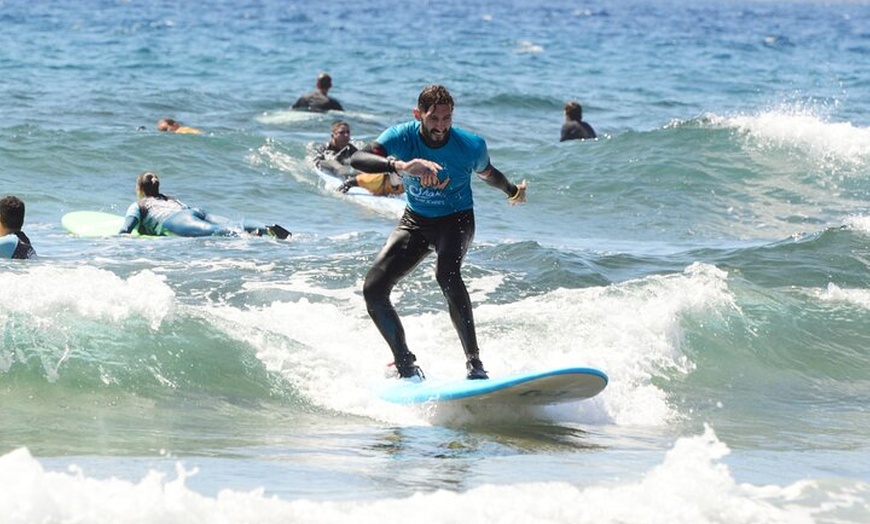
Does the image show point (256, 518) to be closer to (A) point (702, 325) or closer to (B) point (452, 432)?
(B) point (452, 432)

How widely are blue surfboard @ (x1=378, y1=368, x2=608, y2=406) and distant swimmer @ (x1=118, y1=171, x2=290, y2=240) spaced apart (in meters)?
6.50

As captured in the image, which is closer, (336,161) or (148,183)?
(148,183)

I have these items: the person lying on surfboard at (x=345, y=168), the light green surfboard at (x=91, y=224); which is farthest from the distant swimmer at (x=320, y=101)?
the light green surfboard at (x=91, y=224)

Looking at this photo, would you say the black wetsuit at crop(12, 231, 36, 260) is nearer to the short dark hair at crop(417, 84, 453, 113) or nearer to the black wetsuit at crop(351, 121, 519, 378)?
the black wetsuit at crop(351, 121, 519, 378)

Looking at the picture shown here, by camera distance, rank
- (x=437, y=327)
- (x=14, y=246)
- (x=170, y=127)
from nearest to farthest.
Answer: (x=437, y=327)
(x=14, y=246)
(x=170, y=127)

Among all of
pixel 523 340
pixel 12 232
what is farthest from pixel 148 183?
pixel 523 340

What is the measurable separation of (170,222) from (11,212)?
2.80 m

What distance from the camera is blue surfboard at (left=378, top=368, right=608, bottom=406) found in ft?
25.6

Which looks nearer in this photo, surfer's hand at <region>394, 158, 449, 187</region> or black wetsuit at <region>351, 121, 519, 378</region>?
surfer's hand at <region>394, 158, 449, 187</region>

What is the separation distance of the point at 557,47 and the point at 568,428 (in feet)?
134

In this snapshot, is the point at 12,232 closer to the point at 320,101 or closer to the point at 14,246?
the point at 14,246

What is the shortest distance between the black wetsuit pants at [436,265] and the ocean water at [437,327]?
49 centimetres

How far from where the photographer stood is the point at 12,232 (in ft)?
38.8

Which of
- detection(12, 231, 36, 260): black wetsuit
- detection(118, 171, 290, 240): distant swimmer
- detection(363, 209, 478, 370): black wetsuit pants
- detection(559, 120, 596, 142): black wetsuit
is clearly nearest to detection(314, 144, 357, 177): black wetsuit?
detection(118, 171, 290, 240): distant swimmer
